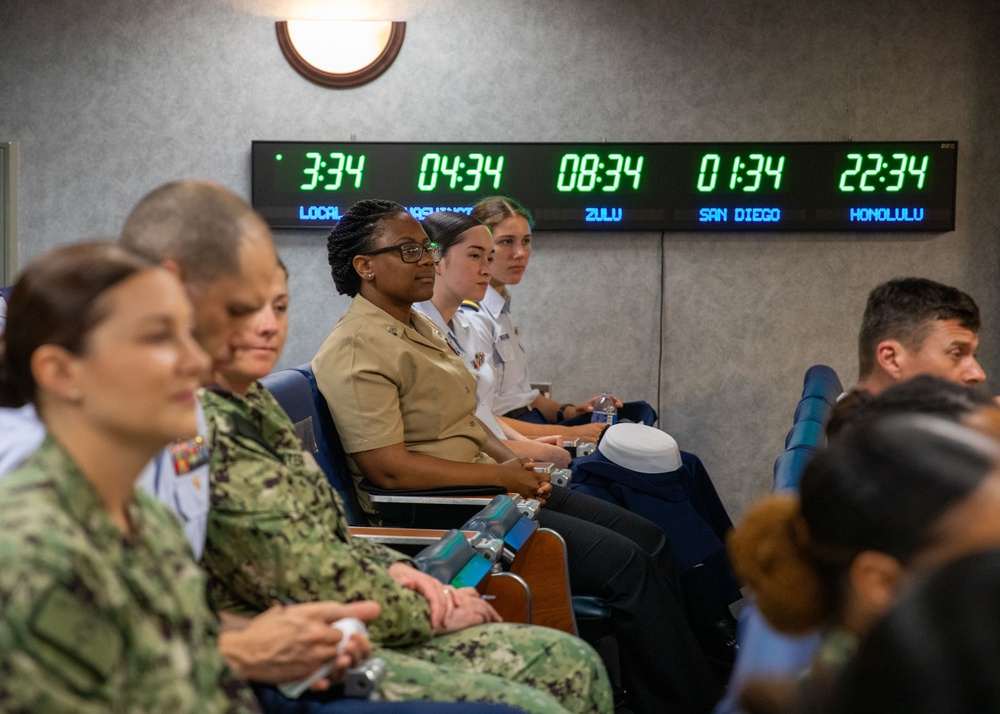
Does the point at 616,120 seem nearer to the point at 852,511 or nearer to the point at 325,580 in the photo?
the point at 325,580

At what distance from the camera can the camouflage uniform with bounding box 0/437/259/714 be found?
2.89 feet

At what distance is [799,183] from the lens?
14.7 feet

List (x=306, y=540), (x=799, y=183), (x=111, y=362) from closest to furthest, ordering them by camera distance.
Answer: (x=111, y=362) → (x=306, y=540) → (x=799, y=183)

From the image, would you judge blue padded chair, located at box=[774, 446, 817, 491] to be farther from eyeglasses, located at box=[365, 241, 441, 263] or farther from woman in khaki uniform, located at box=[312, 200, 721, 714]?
eyeglasses, located at box=[365, 241, 441, 263]

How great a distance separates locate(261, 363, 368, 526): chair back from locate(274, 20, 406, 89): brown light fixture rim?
7.27 feet

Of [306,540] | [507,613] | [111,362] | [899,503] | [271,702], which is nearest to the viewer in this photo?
[899,503]

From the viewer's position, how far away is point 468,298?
11.6ft

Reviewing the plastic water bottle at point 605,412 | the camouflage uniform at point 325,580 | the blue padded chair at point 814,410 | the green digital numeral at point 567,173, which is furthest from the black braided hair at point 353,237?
the green digital numeral at point 567,173

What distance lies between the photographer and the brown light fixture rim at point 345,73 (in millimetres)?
4574

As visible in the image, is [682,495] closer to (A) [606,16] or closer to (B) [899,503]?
(A) [606,16]

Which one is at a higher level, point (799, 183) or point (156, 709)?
point (799, 183)

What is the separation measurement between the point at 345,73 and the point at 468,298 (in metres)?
1.59

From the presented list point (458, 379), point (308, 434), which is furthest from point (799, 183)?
point (308, 434)

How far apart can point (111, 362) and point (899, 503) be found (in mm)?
721
